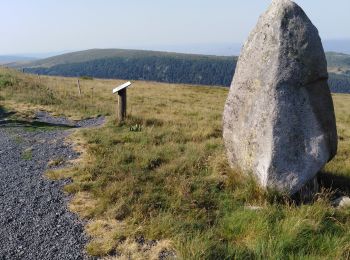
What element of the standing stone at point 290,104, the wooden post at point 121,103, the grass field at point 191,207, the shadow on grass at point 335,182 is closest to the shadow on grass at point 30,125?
the wooden post at point 121,103

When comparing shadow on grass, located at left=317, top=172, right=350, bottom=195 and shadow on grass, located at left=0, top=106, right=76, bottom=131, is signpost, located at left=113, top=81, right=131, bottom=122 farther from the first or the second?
shadow on grass, located at left=317, top=172, right=350, bottom=195

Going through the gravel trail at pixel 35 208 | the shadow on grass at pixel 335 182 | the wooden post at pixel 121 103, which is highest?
the wooden post at pixel 121 103

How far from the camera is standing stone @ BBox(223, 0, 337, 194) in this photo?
8539 mm

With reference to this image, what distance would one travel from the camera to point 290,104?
28.1ft

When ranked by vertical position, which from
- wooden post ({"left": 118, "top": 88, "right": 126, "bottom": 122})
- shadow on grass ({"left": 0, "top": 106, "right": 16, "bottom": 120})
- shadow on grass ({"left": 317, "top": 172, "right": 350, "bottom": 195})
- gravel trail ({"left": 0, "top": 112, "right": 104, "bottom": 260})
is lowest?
gravel trail ({"left": 0, "top": 112, "right": 104, "bottom": 260})

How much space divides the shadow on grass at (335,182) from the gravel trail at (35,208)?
5754 mm

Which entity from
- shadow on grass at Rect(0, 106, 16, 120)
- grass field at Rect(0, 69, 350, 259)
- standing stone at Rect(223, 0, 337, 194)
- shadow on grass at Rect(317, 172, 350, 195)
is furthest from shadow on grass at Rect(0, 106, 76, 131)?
shadow on grass at Rect(317, 172, 350, 195)

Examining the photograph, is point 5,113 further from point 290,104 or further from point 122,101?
point 290,104

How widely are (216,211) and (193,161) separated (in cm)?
315

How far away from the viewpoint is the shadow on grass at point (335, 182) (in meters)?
9.55

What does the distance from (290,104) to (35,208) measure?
18.8 ft

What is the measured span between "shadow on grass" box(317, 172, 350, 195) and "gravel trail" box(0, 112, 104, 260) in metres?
5.75

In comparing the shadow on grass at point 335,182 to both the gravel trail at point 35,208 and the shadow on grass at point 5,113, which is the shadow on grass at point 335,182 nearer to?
the gravel trail at point 35,208

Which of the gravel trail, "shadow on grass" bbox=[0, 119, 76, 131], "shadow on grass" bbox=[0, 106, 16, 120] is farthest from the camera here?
"shadow on grass" bbox=[0, 106, 16, 120]
